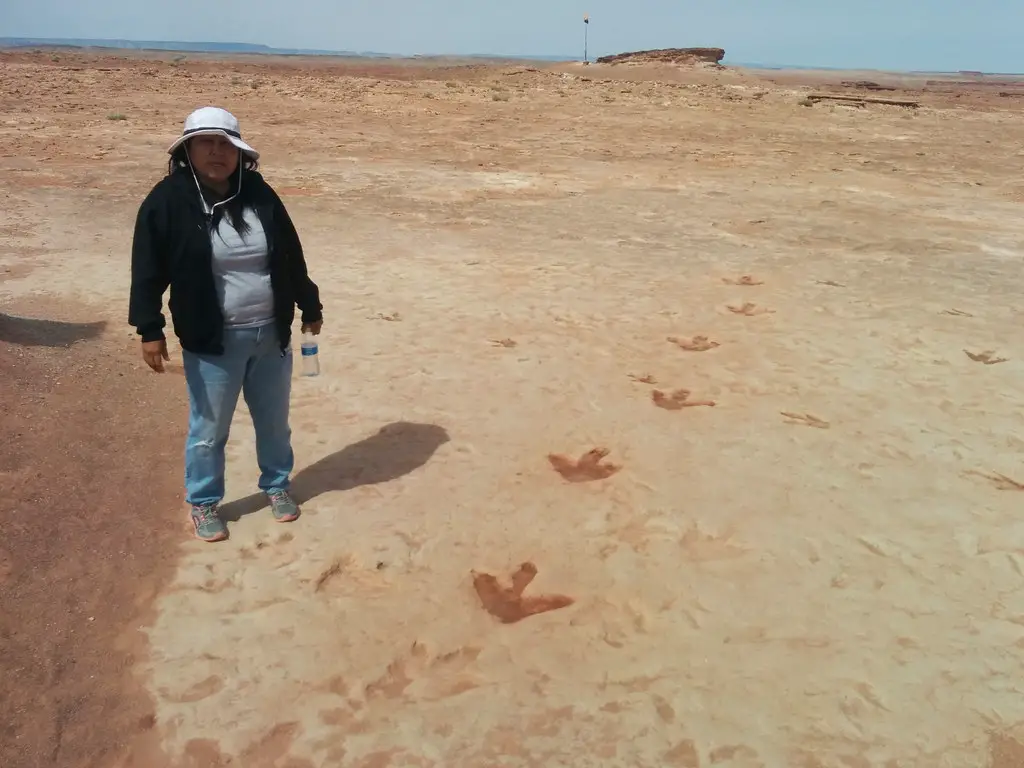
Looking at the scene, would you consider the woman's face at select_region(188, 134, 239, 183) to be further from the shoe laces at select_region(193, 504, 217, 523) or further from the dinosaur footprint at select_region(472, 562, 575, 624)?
the dinosaur footprint at select_region(472, 562, 575, 624)

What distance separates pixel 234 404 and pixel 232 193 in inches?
34.0

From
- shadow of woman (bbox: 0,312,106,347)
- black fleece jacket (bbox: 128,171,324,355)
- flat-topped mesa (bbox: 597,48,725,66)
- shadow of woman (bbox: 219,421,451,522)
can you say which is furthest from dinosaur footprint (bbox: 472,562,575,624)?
flat-topped mesa (bbox: 597,48,725,66)

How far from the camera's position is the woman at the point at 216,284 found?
2900 mm

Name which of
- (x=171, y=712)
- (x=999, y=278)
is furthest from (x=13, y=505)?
(x=999, y=278)

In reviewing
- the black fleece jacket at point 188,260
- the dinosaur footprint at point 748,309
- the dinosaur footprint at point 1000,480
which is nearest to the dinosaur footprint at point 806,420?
the dinosaur footprint at point 1000,480

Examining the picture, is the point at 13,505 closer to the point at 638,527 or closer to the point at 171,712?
the point at 171,712

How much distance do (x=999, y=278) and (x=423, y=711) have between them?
7175 mm

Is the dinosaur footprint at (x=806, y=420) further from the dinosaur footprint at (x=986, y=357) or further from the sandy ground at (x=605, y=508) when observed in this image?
the dinosaur footprint at (x=986, y=357)

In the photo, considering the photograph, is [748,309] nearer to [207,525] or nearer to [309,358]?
[309,358]

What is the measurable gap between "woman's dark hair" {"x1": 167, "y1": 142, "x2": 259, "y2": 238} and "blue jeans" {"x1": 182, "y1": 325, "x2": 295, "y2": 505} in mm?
402

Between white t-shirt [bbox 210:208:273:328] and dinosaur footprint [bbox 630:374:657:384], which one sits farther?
dinosaur footprint [bbox 630:374:657:384]

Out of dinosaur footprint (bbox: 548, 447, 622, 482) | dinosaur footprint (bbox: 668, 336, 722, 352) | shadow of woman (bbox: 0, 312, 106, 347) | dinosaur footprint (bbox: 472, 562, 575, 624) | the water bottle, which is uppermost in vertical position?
the water bottle

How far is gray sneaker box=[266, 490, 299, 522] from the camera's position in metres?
3.66

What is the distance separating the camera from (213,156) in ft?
9.42
